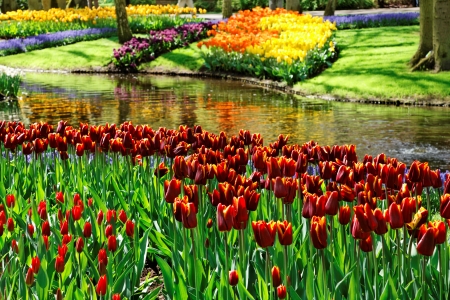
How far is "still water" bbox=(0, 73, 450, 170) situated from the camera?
1080 centimetres

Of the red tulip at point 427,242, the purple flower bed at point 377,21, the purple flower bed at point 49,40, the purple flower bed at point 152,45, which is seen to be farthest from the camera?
the purple flower bed at point 377,21

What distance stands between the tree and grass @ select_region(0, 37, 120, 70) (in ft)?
37.8

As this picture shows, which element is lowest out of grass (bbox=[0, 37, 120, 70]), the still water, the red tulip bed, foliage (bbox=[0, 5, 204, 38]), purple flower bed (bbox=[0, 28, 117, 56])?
the still water

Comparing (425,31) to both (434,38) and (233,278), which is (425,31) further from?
(233,278)

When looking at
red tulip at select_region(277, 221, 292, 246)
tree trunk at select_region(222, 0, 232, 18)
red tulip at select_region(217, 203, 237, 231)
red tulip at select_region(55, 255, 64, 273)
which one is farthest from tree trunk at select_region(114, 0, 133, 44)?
red tulip at select_region(277, 221, 292, 246)

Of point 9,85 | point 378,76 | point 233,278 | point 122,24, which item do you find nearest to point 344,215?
point 233,278

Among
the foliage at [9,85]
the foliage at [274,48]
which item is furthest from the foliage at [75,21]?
the foliage at [9,85]

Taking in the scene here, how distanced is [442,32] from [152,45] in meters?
12.0

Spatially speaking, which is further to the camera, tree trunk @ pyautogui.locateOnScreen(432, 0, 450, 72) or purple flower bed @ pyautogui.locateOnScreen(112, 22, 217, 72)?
purple flower bed @ pyautogui.locateOnScreen(112, 22, 217, 72)

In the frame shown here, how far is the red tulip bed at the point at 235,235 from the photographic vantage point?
333 centimetres

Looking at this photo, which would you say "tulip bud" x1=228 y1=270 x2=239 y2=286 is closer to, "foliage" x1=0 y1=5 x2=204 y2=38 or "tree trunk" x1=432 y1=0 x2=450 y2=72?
"tree trunk" x1=432 y1=0 x2=450 y2=72

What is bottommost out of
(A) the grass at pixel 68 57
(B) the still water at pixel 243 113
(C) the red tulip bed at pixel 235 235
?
(B) the still water at pixel 243 113

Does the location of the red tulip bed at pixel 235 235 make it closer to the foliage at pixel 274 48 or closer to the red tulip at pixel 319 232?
the red tulip at pixel 319 232

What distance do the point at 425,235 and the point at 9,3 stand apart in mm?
40542
